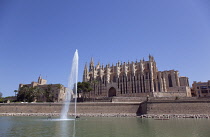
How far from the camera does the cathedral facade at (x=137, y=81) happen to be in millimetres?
64812

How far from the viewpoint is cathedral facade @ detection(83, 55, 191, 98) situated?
64.8m

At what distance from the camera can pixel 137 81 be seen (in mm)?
70562

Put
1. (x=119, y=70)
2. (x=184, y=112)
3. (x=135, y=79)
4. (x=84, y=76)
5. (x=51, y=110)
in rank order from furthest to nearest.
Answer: (x=84, y=76), (x=119, y=70), (x=135, y=79), (x=51, y=110), (x=184, y=112)

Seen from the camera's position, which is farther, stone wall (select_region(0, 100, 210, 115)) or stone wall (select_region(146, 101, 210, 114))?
stone wall (select_region(0, 100, 210, 115))

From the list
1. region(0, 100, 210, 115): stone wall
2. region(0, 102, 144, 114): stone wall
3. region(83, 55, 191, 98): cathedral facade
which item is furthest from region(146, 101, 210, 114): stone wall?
region(83, 55, 191, 98): cathedral facade

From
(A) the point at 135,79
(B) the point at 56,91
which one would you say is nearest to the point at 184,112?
(A) the point at 135,79

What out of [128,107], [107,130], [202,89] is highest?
[202,89]

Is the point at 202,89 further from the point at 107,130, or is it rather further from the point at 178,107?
the point at 107,130

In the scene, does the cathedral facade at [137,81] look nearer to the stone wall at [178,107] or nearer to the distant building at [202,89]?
the distant building at [202,89]

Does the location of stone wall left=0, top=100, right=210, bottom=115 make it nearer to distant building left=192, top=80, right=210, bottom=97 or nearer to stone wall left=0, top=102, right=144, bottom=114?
stone wall left=0, top=102, right=144, bottom=114

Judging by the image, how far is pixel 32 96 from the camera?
218 ft

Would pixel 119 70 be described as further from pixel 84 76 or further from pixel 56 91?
pixel 56 91

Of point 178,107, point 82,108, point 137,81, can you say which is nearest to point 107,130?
point 178,107

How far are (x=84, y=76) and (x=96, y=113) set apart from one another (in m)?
42.8
